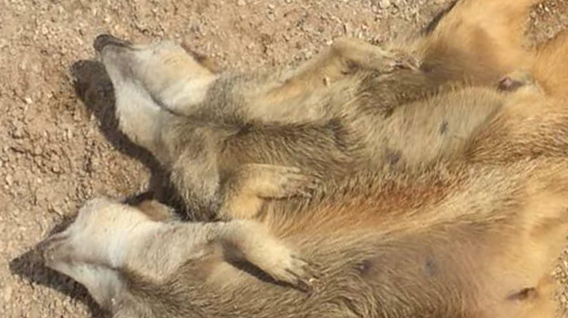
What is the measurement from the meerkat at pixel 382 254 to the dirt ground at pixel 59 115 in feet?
1.98

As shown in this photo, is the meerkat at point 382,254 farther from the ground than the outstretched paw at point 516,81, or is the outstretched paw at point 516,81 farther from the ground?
the outstretched paw at point 516,81

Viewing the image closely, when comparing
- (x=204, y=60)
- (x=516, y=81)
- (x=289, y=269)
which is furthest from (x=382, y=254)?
(x=204, y=60)

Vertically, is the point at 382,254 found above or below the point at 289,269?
above

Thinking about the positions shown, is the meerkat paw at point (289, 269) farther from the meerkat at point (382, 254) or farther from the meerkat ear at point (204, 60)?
the meerkat ear at point (204, 60)

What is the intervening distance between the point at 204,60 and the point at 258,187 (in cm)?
64

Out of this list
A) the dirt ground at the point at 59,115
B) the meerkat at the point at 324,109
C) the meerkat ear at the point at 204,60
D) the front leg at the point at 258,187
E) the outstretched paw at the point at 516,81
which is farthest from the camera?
the dirt ground at the point at 59,115

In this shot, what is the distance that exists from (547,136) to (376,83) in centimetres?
54

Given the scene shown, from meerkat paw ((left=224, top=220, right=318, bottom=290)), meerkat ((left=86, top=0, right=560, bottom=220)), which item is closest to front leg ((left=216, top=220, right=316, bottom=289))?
meerkat paw ((left=224, top=220, right=318, bottom=290))

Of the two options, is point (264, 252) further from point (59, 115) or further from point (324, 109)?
point (59, 115)

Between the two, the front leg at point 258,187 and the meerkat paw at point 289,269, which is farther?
the front leg at point 258,187

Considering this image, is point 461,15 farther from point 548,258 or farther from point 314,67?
point 548,258

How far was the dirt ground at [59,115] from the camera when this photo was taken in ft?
12.3

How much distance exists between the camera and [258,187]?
3.18 meters

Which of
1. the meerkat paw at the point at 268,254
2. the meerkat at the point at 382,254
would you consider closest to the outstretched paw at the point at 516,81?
the meerkat at the point at 382,254
